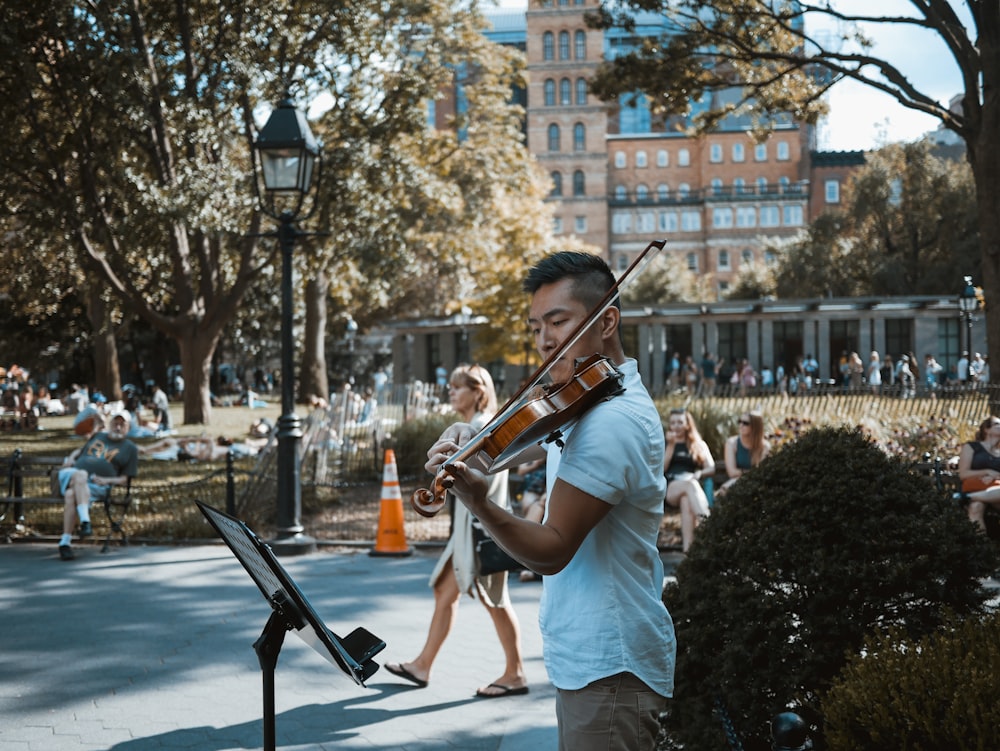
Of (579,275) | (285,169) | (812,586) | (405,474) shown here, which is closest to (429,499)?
(579,275)

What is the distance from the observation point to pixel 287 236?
37.4 feet

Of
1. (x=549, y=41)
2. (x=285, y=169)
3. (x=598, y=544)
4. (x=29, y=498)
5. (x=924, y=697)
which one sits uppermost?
(x=549, y=41)

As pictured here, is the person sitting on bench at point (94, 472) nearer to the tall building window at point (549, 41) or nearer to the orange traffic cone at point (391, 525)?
the orange traffic cone at point (391, 525)

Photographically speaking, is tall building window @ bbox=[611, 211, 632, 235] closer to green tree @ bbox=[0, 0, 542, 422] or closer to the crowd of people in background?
the crowd of people in background

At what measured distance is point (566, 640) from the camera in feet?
8.45

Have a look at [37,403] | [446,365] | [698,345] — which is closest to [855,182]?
[698,345]

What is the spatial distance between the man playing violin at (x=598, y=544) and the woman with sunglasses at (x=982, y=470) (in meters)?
8.37

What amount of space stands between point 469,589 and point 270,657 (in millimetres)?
3272

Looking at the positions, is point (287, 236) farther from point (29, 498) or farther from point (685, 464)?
point (685, 464)

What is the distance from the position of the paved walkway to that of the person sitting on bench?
1.15 metres

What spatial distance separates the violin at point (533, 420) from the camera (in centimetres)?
235

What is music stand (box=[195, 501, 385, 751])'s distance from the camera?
2955mm

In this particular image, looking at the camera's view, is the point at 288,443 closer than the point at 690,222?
Yes

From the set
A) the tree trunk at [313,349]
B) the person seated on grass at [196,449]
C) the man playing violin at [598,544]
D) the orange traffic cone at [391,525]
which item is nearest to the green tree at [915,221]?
the tree trunk at [313,349]
